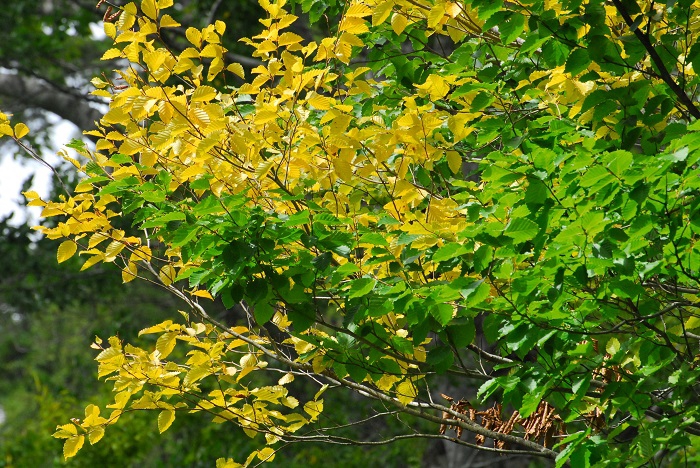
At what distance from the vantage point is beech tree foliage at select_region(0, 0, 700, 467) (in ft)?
7.88

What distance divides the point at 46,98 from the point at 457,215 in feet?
27.8

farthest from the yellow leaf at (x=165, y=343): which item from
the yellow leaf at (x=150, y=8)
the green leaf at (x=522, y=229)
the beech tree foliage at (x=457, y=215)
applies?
the green leaf at (x=522, y=229)

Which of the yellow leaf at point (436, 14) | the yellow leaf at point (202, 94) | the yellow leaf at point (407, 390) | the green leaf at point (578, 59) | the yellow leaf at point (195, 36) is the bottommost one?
the yellow leaf at point (407, 390)

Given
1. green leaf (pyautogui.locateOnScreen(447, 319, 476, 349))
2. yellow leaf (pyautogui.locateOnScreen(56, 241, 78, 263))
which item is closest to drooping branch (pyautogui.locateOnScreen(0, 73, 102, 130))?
yellow leaf (pyautogui.locateOnScreen(56, 241, 78, 263))

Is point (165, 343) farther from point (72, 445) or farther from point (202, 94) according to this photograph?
point (202, 94)

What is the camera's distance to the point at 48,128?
14727mm

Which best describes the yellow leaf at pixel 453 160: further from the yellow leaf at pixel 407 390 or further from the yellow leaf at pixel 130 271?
the yellow leaf at pixel 130 271

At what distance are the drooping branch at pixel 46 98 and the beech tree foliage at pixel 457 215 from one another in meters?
7.09

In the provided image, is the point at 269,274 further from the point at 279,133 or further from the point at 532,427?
the point at 532,427

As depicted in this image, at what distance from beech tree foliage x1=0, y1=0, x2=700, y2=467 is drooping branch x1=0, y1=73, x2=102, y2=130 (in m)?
7.09

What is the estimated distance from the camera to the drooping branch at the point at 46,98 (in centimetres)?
1011

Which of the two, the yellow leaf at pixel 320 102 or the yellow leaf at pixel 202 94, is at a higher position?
the yellow leaf at pixel 320 102

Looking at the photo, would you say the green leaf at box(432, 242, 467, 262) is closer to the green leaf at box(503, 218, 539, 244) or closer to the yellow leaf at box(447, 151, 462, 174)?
the green leaf at box(503, 218, 539, 244)

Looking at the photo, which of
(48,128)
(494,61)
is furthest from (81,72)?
(494,61)
